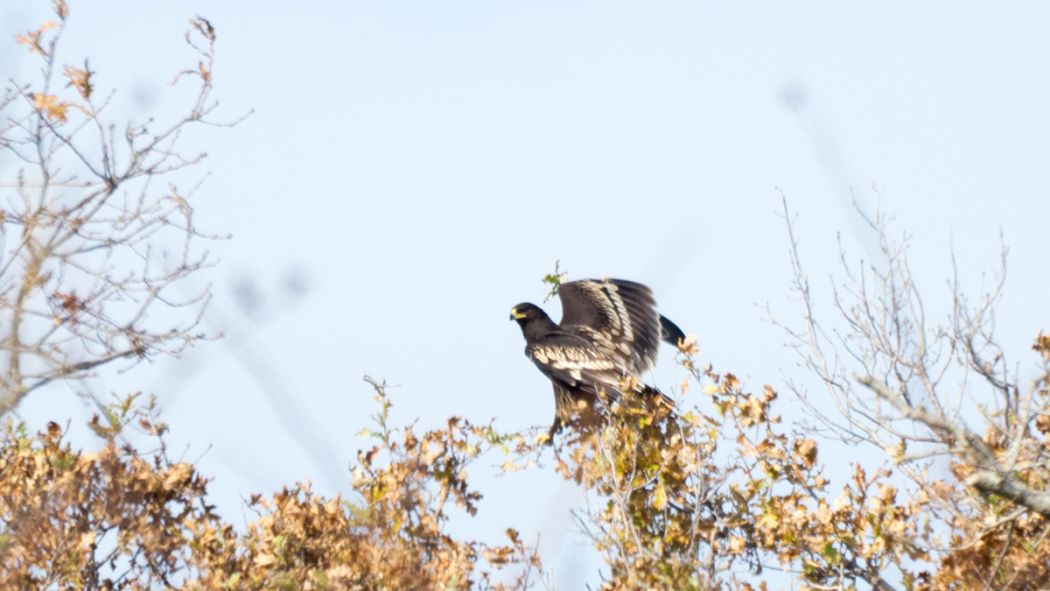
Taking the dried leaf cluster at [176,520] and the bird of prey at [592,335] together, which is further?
the bird of prey at [592,335]

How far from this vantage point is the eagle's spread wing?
1391 cm

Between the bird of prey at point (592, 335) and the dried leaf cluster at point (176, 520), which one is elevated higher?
the bird of prey at point (592, 335)

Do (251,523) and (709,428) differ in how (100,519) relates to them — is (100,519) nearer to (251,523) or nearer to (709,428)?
(251,523)

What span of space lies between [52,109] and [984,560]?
547cm

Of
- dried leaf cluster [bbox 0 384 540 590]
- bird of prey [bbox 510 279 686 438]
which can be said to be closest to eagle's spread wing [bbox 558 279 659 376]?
bird of prey [bbox 510 279 686 438]

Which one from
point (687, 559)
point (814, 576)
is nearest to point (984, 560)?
point (814, 576)

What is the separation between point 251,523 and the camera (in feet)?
24.3

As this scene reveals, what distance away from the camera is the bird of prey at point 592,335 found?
1278 centimetres

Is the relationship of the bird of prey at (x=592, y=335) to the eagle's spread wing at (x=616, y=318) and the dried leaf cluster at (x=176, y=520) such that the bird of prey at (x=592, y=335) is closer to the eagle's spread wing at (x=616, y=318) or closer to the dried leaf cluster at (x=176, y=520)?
the eagle's spread wing at (x=616, y=318)

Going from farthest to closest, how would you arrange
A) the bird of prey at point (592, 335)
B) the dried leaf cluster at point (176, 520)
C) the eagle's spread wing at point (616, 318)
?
the eagle's spread wing at point (616, 318) → the bird of prey at point (592, 335) → the dried leaf cluster at point (176, 520)

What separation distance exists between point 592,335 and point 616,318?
55 cm

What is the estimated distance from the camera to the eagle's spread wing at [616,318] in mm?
13906

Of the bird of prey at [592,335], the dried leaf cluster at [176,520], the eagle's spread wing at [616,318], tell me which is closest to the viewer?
the dried leaf cluster at [176,520]

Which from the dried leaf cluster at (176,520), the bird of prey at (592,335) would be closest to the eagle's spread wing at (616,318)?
the bird of prey at (592,335)
